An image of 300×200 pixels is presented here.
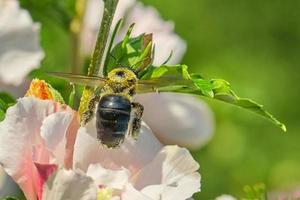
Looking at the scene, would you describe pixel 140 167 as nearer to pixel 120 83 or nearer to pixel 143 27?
pixel 120 83

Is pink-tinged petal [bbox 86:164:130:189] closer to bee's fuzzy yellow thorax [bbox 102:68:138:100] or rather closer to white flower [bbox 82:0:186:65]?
bee's fuzzy yellow thorax [bbox 102:68:138:100]

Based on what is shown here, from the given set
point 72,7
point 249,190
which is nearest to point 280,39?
point 72,7

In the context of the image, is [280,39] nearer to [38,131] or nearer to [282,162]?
[282,162]

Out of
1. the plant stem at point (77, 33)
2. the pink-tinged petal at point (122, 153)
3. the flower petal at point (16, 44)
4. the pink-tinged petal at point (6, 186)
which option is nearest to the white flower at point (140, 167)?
the pink-tinged petal at point (122, 153)

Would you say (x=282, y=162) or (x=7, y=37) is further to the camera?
(x=282, y=162)

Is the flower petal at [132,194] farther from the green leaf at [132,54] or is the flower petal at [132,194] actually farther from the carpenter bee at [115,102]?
the green leaf at [132,54]

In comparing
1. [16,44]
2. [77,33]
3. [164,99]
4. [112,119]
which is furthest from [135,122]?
[77,33]

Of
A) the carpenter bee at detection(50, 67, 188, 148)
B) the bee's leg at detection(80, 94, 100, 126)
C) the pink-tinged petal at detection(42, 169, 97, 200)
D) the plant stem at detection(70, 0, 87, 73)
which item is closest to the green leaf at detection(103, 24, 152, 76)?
the carpenter bee at detection(50, 67, 188, 148)
